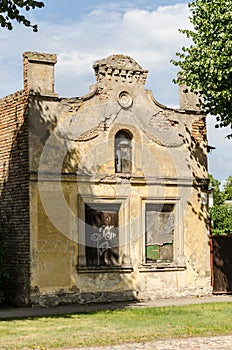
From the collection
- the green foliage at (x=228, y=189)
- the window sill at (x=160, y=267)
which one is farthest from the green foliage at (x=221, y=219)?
the green foliage at (x=228, y=189)

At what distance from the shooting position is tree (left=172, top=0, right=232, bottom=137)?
2003cm

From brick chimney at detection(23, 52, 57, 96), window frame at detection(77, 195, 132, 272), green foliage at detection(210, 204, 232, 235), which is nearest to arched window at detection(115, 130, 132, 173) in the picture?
window frame at detection(77, 195, 132, 272)

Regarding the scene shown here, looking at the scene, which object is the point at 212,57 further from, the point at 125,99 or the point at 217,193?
the point at 217,193

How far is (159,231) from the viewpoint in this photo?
22.3 m

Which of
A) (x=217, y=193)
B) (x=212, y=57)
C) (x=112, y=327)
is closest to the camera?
(x=112, y=327)

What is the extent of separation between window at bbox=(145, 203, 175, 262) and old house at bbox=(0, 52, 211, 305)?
0.03 metres

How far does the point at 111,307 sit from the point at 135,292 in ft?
6.33

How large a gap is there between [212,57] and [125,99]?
315 centimetres

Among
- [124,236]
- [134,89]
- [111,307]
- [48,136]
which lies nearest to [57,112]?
[48,136]

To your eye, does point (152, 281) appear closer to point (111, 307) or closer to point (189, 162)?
point (111, 307)

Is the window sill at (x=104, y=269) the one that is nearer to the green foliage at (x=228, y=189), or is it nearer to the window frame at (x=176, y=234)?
the window frame at (x=176, y=234)

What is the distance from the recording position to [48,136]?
810 inches

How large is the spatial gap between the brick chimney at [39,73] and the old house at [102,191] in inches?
1.1

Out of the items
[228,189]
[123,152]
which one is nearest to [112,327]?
[123,152]
